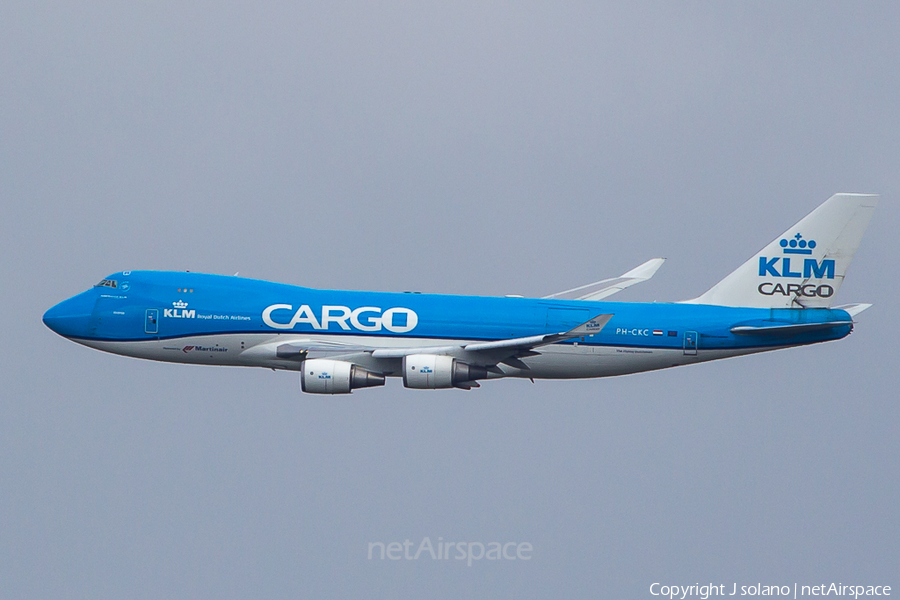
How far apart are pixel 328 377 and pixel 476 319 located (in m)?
6.56

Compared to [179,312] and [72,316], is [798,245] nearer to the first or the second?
[179,312]

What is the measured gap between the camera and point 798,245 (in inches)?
2018

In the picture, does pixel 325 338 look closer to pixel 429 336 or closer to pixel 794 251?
pixel 429 336

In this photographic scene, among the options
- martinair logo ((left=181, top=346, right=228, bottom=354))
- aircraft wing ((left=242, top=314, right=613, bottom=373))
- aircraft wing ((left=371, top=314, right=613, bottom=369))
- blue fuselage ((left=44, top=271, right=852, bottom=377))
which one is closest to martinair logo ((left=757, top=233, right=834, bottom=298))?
blue fuselage ((left=44, top=271, right=852, bottom=377))

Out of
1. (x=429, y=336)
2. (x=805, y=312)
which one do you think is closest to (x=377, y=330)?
(x=429, y=336)

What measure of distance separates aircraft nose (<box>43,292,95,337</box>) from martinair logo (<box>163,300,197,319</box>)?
3.50 metres

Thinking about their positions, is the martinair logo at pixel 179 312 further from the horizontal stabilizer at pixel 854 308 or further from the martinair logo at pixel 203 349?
the horizontal stabilizer at pixel 854 308

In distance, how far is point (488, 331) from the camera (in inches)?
1921

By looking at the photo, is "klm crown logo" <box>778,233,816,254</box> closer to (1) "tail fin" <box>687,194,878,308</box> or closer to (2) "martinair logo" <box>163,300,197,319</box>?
(1) "tail fin" <box>687,194,878,308</box>

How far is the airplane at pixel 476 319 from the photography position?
4884 centimetres

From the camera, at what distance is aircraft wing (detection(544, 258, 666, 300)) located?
54594 millimetres

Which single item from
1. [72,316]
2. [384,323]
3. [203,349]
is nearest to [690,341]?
[384,323]

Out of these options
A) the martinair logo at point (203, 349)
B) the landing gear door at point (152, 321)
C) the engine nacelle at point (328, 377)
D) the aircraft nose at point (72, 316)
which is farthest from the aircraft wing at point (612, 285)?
the aircraft nose at point (72, 316)

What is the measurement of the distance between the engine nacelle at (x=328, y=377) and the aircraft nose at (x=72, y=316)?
10194 millimetres
